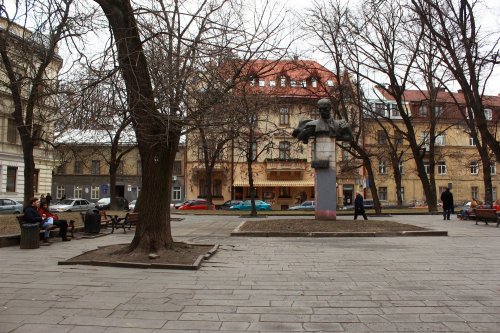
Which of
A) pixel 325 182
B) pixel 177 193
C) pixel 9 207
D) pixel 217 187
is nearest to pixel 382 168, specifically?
pixel 217 187

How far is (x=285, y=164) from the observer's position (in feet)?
189

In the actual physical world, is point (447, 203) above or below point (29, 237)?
above

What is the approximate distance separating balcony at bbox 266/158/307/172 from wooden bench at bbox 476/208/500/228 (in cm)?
3663

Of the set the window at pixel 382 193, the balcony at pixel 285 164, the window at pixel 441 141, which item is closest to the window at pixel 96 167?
the balcony at pixel 285 164

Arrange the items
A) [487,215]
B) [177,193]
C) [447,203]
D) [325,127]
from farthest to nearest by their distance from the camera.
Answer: [177,193] → [447,203] → [487,215] → [325,127]

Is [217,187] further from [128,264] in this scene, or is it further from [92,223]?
[128,264]

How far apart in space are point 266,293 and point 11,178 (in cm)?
4026

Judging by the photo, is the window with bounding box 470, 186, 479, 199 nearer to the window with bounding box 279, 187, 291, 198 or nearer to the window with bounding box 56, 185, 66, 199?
the window with bounding box 279, 187, 291, 198

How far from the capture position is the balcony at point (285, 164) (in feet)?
189

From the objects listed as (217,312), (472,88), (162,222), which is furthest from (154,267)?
(472,88)

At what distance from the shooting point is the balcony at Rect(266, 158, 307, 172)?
57.5 meters

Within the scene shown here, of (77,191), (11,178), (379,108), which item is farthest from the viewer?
(77,191)

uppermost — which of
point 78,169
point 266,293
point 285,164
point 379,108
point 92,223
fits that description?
point 379,108

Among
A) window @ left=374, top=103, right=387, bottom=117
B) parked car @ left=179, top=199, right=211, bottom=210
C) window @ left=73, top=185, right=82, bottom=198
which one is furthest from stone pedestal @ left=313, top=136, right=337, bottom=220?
window @ left=73, top=185, right=82, bottom=198
